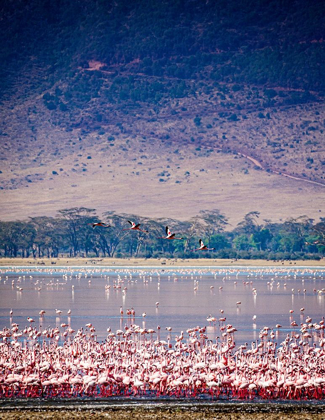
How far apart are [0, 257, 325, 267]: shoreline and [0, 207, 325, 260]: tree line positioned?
4.00 metres

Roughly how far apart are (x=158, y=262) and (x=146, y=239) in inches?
612

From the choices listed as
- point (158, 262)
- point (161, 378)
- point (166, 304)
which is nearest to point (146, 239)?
point (158, 262)

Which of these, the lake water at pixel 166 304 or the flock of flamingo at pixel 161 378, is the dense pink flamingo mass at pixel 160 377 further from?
the lake water at pixel 166 304

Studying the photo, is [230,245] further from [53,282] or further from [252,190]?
[53,282]

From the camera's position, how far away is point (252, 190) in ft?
573

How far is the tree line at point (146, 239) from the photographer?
12038 cm

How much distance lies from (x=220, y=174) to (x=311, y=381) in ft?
542

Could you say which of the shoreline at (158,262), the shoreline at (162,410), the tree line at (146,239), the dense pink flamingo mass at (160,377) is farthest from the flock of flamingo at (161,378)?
the tree line at (146,239)

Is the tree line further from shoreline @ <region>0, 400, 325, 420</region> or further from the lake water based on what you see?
shoreline @ <region>0, 400, 325, 420</region>

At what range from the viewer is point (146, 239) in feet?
403

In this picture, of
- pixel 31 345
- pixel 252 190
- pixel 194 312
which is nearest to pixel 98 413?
pixel 31 345

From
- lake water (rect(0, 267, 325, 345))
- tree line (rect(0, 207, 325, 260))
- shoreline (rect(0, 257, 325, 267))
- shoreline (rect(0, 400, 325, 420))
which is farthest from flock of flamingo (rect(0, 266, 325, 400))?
tree line (rect(0, 207, 325, 260))

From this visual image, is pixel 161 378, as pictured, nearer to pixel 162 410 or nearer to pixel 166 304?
pixel 162 410

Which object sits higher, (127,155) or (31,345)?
(127,155)
